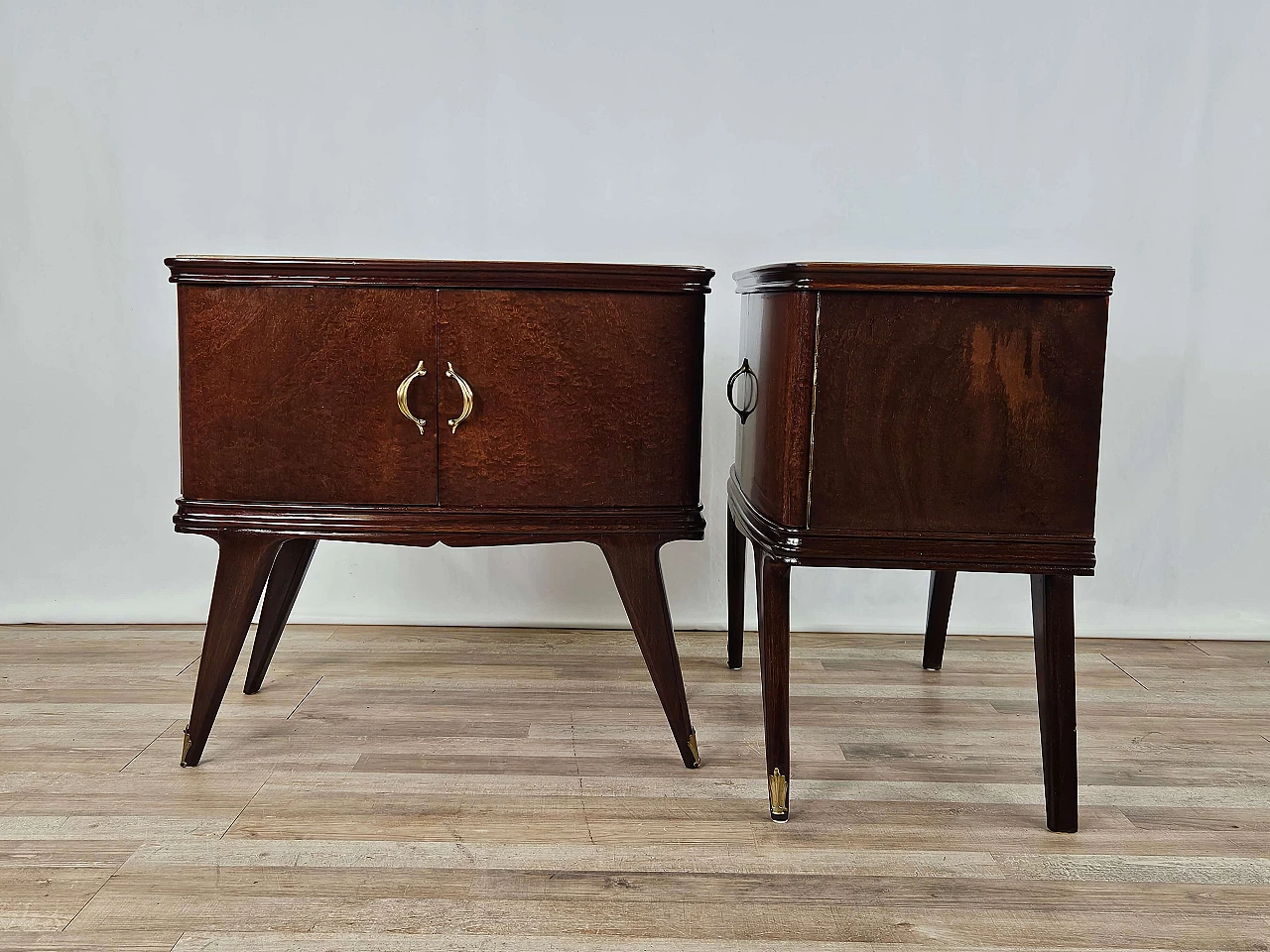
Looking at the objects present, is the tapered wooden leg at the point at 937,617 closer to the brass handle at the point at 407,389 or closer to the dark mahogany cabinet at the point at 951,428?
the dark mahogany cabinet at the point at 951,428

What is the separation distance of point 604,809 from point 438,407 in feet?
2.07

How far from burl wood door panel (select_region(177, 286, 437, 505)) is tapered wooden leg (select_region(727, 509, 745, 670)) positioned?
742mm

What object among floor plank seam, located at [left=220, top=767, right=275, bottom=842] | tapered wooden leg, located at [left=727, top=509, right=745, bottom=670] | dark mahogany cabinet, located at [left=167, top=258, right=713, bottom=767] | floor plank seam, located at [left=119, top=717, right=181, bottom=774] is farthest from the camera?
tapered wooden leg, located at [left=727, top=509, right=745, bottom=670]

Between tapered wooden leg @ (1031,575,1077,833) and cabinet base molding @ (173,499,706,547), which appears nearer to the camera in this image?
tapered wooden leg @ (1031,575,1077,833)

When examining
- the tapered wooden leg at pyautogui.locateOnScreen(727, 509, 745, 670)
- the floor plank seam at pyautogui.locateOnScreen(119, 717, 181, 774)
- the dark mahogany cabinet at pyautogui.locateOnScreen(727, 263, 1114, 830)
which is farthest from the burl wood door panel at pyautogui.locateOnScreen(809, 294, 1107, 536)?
the floor plank seam at pyautogui.locateOnScreen(119, 717, 181, 774)

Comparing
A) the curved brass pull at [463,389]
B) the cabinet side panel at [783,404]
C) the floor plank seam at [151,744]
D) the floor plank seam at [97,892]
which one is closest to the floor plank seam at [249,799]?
the floor plank seam at [97,892]

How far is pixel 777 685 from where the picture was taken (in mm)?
1422

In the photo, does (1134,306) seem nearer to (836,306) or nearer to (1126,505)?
(1126,505)

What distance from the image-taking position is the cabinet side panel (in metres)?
1.33

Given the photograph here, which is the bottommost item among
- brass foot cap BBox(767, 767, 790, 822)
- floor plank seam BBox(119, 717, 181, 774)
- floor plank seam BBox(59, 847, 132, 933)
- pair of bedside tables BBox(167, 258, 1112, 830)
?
floor plank seam BBox(119, 717, 181, 774)

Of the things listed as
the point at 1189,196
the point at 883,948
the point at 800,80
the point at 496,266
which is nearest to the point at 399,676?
the point at 496,266

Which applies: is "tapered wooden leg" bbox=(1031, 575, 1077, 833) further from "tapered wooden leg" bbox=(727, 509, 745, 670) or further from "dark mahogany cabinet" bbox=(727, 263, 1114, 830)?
"tapered wooden leg" bbox=(727, 509, 745, 670)

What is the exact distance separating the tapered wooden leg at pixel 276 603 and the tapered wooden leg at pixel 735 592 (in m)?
0.82

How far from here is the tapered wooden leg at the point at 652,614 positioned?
156cm
